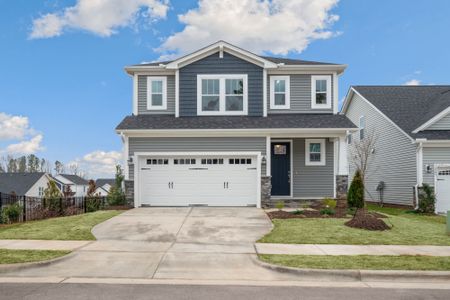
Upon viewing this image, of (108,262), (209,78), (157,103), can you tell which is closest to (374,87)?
(209,78)

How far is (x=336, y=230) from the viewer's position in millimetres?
10148

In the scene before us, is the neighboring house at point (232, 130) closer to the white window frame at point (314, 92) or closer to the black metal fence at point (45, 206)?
the white window frame at point (314, 92)

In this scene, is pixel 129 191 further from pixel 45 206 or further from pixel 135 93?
pixel 135 93

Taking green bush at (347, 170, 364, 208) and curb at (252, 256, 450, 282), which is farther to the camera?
green bush at (347, 170, 364, 208)

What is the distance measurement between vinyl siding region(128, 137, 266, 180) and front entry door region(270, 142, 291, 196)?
74.2 inches

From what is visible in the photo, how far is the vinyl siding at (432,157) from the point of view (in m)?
16.9

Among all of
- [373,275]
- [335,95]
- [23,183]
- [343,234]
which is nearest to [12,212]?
[343,234]

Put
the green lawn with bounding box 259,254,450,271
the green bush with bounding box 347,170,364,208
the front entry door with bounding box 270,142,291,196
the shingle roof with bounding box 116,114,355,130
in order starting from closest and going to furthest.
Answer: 1. the green lawn with bounding box 259,254,450,271
2. the green bush with bounding box 347,170,364,208
3. the shingle roof with bounding box 116,114,355,130
4. the front entry door with bounding box 270,142,291,196

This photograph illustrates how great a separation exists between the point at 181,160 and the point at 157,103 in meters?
3.35

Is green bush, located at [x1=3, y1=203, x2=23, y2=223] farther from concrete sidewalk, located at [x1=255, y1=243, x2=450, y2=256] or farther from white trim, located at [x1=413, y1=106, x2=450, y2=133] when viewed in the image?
white trim, located at [x1=413, y1=106, x2=450, y2=133]

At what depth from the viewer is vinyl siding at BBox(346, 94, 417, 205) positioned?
18.0m

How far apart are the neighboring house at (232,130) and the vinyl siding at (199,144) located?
0.14 feet

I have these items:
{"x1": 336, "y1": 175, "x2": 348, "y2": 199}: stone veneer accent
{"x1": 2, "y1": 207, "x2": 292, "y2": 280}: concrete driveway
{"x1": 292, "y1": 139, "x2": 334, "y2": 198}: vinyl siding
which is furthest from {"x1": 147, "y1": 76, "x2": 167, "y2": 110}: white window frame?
{"x1": 336, "y1": 175, "x2": 348, "y2": 199}: stone veneer accent

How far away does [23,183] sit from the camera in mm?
39469
